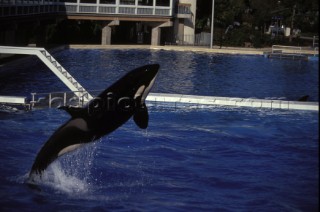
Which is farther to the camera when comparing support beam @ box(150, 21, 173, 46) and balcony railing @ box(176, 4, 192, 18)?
balcony railing @ box(176, 4, 192, 18)

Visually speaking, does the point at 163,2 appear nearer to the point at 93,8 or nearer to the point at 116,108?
the point at 93,8

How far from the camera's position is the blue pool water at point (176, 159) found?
9.77m

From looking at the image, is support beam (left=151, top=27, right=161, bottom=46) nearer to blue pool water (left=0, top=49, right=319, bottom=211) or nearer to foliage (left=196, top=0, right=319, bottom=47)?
foliage (left=196, top=0, right=319, bottom=47)

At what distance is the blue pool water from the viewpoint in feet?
32.0

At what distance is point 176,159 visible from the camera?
42.5 feet

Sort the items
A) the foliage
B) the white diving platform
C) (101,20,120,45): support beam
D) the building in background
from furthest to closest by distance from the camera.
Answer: the foliage → (101,20,120,45): support beam → the building in background → the white diving platform

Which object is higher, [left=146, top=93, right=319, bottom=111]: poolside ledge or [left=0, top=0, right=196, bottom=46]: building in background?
[left=0, top=0, right=196, bottom=46]: building in background

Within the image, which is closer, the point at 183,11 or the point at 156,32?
the point at 156,32

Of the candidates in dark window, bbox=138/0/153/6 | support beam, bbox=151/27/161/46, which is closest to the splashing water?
support beam, bbox=151/27/161/46

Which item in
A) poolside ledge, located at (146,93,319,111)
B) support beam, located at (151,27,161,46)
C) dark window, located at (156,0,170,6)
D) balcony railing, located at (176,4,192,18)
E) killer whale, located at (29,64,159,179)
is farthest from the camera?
balcony railing, located at (176,4,192,18)

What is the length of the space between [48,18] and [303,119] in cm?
2071

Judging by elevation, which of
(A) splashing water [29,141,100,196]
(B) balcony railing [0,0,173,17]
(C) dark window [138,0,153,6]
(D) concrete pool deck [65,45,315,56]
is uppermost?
(C) dark window [138,0,153,6]

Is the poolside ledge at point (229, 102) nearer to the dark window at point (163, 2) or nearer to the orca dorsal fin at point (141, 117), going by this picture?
the orca dorsal fin at point (141, 117)

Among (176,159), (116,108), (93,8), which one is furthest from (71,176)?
(93,8)
